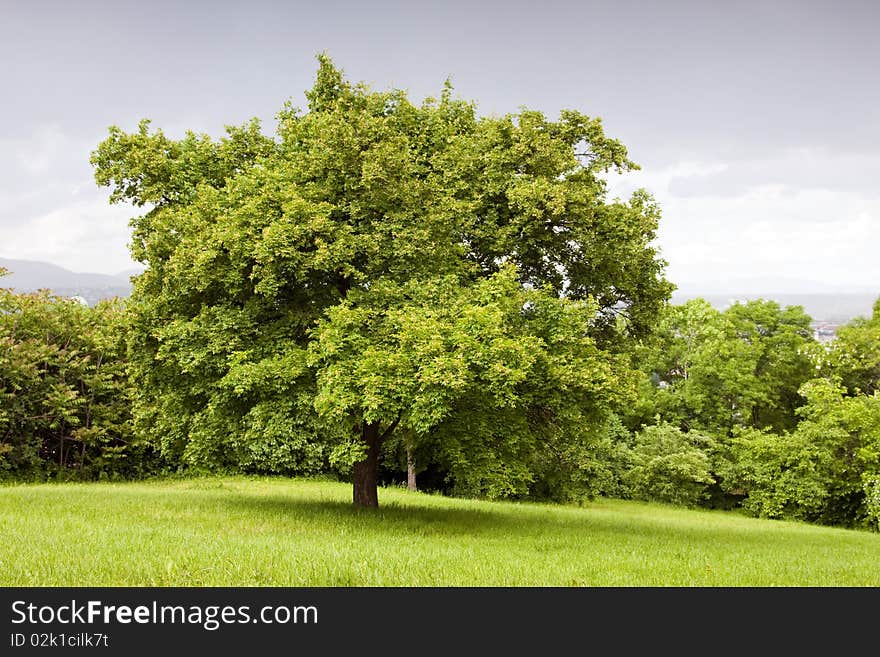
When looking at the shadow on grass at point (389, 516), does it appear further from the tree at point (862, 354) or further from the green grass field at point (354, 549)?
the tree at point (862, 354)

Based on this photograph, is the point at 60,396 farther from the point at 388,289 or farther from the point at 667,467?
the point at 667,467

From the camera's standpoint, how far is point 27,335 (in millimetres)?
33062

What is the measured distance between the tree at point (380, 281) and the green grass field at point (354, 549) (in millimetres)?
1710

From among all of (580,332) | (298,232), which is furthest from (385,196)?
(580,332)

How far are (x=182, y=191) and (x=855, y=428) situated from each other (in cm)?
3423

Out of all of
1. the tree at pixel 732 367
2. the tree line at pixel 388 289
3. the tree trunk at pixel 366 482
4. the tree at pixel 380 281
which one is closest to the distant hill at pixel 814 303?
the tree at pixel 732 367

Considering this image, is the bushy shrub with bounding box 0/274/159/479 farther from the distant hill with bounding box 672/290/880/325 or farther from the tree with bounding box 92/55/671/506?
the distant hill with bounding box 672/290/880/325

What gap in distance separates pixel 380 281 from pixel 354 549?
7.05 meters

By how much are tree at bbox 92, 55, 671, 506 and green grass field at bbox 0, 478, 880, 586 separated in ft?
5.61

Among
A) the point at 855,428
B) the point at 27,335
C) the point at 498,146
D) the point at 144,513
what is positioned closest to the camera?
the point at 144,513

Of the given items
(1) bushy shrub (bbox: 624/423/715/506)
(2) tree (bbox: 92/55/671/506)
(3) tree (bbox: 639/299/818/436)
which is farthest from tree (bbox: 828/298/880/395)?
(2) tree (bbox: 92/55/671/506)

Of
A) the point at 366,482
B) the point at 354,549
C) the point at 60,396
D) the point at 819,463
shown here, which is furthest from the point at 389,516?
the point at 819,463

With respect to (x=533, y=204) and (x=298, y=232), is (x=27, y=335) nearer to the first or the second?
(x=298, y=232)

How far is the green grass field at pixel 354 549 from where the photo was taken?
31.3 feet
